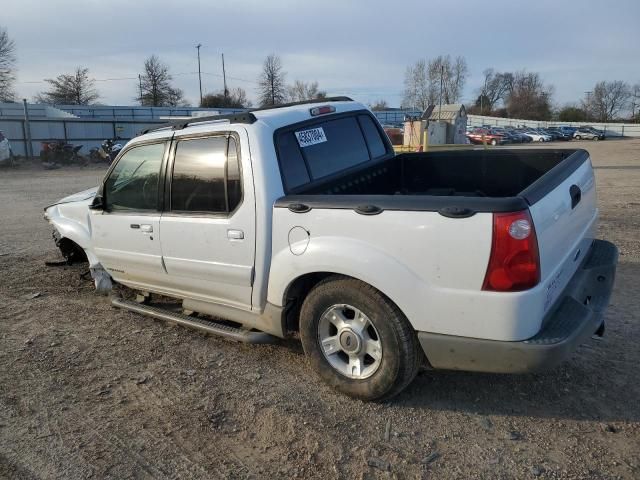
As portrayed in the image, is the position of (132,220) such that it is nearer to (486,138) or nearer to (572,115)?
(486,138)

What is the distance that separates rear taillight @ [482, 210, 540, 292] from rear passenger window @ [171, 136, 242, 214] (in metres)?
1.81

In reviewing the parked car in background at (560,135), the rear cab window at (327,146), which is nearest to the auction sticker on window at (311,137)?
the rear cab window at (327,146)

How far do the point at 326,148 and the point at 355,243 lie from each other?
1.35 meters

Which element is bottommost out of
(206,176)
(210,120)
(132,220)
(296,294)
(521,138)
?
(521,138)

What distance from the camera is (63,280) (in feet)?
20.6

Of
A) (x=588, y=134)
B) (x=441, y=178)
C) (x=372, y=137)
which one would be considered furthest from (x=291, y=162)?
(x=588, y=134)

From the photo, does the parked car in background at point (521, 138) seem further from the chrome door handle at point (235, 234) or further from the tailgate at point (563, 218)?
the chrome door handle at point (235, 234)

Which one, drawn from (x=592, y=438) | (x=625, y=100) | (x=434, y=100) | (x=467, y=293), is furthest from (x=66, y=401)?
(x=625, y=100)

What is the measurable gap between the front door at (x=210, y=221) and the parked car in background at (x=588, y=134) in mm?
68970

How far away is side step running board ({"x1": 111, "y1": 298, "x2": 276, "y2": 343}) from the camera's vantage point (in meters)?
3.89

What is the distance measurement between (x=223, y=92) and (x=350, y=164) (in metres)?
82.8

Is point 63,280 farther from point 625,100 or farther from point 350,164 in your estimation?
point 625,100

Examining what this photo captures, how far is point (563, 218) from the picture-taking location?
3207 mm

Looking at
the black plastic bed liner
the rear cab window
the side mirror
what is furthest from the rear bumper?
the side mirror
